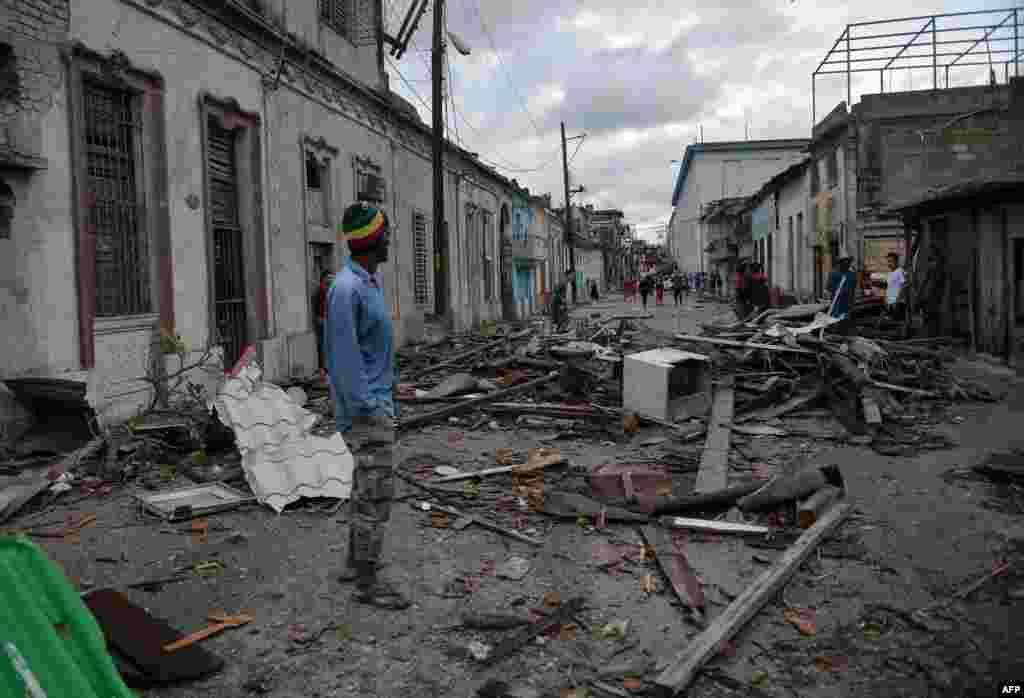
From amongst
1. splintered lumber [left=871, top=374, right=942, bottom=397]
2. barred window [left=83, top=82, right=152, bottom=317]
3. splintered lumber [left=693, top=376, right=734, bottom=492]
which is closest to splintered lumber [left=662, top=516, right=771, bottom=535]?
splintered lumber [left=693, top=376, right=734, bottom=492]

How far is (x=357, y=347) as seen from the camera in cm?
426

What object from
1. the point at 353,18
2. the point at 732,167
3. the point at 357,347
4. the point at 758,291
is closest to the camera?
the point at 357,347

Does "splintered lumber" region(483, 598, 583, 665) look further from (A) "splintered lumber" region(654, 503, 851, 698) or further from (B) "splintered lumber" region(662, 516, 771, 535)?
(B) "splintered lumber" region(662, 516, 771, 535)

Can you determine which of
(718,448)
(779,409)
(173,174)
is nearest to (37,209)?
(173,174)

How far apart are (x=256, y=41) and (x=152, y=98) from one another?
10.5 feet

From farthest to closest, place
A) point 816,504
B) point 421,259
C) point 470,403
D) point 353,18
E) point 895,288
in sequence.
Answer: point 421,259 < point 353,18 < point 895,288 < point 470,403 < point 816,504

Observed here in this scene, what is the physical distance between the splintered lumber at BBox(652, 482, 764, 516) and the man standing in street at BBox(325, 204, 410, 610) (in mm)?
2330

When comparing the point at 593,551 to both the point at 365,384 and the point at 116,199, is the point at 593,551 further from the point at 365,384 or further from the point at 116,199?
the point at 116,199

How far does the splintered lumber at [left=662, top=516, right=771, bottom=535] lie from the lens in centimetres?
538

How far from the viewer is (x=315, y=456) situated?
21.7ft

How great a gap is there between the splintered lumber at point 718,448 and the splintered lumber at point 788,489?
1.80 ft

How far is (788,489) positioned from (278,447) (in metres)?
4.34

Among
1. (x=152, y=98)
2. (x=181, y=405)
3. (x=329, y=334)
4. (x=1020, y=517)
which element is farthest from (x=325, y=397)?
(x=1020, y=517)

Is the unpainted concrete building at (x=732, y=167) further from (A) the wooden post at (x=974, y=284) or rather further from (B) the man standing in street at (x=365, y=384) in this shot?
(B) the man standing in street at (x=365, y=384)
